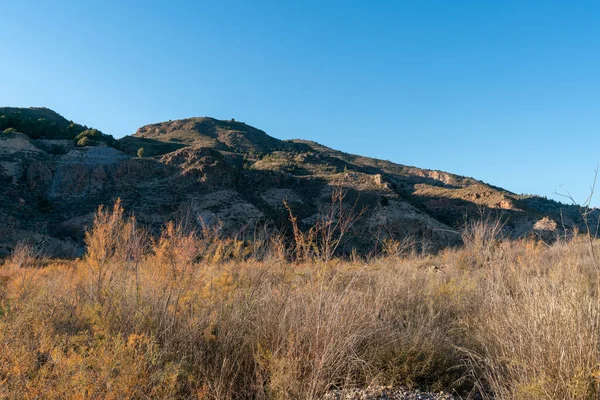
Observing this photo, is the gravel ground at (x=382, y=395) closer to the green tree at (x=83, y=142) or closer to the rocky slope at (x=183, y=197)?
the rocky slope at (x=183, y=197)

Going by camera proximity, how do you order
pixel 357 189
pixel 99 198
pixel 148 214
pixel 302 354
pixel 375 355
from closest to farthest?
1. pixel 302 354
2. pixel 375 355
3. pixel 148 214
4. pixel 99 198
5. pixel 357 189

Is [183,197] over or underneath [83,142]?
underneath

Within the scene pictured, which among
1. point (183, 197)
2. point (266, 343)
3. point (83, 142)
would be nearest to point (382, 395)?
point (266, 343)

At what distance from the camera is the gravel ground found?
242cm

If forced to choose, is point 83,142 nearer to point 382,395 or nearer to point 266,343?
point 266,343

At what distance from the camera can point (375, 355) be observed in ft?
9.48

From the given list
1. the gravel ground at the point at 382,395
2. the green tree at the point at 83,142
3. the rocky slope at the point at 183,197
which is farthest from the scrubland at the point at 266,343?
the green tree at the point at 83,142

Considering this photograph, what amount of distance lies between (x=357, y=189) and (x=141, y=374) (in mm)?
30101

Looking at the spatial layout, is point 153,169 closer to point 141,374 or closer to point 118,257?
point 118,257

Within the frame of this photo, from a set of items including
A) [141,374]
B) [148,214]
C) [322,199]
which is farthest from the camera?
[322,199]

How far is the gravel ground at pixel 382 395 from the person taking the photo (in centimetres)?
242

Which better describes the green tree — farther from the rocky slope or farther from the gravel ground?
the gravel ground

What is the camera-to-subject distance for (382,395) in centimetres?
247

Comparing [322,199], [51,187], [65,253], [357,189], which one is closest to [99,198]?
[51,187]
